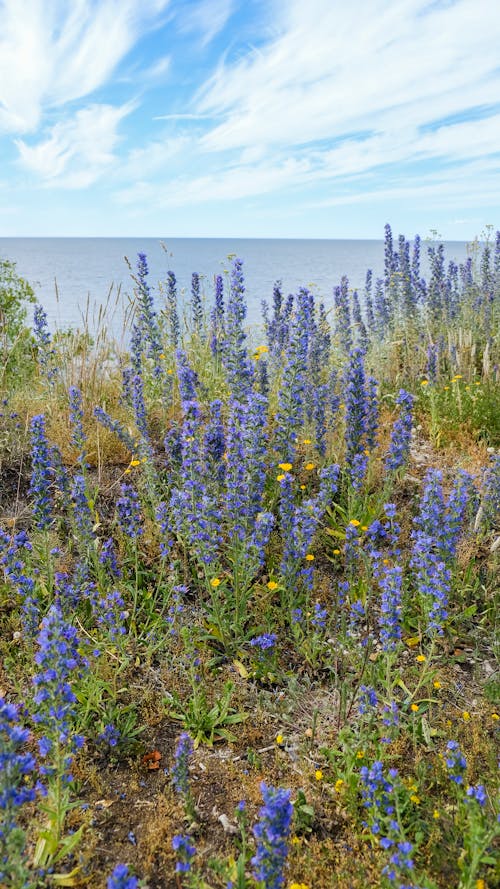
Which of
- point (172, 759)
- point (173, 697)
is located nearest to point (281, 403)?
point (173, 697)

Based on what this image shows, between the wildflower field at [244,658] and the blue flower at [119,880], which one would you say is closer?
the blue flower at [119,880]

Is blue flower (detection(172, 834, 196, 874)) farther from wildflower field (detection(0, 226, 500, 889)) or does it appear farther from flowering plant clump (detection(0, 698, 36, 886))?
flowering plant clump (detection(0, 698, 36, 886))

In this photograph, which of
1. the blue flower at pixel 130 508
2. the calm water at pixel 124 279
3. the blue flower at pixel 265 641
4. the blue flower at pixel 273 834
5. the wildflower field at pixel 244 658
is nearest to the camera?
the blue flower at pixel 273 834

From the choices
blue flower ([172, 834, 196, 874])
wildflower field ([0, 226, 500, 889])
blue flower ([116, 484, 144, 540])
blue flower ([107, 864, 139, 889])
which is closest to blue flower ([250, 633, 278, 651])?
wildflower field ([0, 226, 500, 889])

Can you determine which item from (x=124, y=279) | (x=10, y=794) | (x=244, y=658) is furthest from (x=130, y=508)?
(x=124, y=279)

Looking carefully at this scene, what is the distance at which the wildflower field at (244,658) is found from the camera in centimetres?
214

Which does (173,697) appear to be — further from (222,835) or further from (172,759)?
(222,835)

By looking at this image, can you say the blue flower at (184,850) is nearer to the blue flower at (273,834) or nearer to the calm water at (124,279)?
the blue flower at (273,834)

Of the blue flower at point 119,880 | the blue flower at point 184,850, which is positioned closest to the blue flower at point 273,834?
the blue flower at point 184,850

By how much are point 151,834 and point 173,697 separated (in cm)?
72

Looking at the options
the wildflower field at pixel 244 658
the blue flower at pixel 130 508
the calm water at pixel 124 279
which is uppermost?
the calm water at pixel 124 279

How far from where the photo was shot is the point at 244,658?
3318mm

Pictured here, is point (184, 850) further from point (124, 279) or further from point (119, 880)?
point (124, 279)

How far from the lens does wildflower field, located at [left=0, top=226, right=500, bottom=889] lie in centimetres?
214
